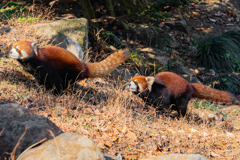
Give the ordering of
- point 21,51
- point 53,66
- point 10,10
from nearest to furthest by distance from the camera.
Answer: point 21,51 → point 53,66 → point 10,10

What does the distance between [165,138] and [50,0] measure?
6320mm

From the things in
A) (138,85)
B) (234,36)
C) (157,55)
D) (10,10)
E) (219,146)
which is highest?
(10,10)

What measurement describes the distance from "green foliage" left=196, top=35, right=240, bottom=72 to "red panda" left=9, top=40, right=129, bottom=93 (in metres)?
6.04

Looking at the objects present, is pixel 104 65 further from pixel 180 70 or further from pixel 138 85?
pixel 180 70

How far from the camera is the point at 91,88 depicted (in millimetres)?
6062

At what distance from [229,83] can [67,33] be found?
6.51 metres

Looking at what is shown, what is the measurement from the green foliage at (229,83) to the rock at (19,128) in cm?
770

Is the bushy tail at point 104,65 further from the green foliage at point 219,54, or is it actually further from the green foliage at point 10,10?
the green foliage at point 219,54

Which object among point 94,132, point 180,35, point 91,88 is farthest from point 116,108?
point 180,35

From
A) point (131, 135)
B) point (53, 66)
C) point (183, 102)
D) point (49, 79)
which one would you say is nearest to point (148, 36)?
point (183, 102)

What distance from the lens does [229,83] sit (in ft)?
28.3

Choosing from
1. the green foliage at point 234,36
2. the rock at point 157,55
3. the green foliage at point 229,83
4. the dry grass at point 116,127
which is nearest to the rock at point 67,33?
the dry grass at point 116,127

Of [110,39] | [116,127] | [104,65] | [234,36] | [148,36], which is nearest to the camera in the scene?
[116,127]

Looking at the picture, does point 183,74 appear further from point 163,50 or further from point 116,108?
point 116,108
